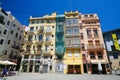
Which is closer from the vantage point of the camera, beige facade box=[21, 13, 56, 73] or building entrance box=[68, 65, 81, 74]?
building entrance box=[68, 65, 81, 74]

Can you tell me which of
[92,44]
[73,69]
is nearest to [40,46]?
[73,69]

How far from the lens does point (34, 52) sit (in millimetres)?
32500

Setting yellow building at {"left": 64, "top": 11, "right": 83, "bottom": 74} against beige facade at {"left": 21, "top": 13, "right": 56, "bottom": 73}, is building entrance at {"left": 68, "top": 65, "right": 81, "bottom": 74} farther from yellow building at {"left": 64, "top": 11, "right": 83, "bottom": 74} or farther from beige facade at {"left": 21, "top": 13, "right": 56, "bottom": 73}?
beige facade at {"left": 21, "top": 13, "right": 56, "bottom": 73}

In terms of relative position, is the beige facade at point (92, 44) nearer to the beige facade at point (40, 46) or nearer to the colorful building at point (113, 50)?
the colorful building at point (113, 50)

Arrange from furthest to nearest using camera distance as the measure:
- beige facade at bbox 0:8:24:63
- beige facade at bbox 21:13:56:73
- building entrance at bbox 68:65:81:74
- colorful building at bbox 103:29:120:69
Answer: colorful building at bbox 103:29:120:69 → beige facade at bbox 21:13:56:73 → beige facade at bbox 0:8:24:63 → building entrance at bbox 68:65:81:74

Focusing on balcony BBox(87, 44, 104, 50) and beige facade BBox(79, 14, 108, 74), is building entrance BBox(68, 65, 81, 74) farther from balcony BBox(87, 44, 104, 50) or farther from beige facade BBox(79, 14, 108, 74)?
balcony BBox(87, 44, 104, 50)

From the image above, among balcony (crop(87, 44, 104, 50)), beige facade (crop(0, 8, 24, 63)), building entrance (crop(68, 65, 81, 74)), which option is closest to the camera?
building entrance (crop(68, 65, 81, 74))

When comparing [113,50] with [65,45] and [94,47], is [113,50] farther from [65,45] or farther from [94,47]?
[65,45]

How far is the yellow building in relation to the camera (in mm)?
28906

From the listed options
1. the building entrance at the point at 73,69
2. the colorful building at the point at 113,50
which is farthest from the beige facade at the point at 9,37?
the colorful building at the point at 113,50

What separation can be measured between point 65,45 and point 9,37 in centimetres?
1868

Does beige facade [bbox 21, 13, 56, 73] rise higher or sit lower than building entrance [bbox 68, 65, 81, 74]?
higher

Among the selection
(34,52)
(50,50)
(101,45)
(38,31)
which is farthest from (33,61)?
(101,45)

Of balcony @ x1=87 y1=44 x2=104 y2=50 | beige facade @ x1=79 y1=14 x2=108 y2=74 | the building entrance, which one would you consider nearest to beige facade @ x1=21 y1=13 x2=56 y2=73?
the building entrance
